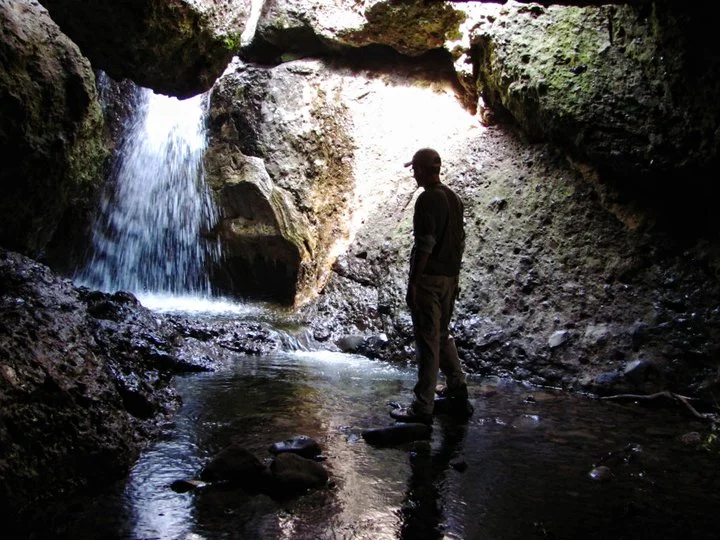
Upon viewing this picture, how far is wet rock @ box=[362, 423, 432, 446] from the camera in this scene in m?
4.11

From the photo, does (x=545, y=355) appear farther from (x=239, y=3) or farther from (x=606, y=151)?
(x=239, y=3)

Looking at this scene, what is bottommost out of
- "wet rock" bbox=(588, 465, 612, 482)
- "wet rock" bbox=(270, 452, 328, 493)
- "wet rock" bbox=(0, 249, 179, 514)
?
"wet rock" bbox=(270, 452, 328, 493)

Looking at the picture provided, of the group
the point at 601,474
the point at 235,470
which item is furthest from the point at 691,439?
the point at 235,470

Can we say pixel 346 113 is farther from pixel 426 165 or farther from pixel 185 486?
pixel 185 486

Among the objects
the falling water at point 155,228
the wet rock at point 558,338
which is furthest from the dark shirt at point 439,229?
the falling water at point 155,228

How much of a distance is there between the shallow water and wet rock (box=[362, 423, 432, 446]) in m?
0.10

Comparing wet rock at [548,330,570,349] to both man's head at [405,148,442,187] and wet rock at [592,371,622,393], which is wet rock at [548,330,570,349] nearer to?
wet rock at [592,371,622,393]

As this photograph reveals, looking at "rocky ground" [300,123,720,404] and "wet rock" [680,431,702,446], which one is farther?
"rocky ground" [300,123,720,404]

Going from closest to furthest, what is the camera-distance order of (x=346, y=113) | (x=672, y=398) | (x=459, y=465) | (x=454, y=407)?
(x=459, y=465), (x=454, y=407), (x=672, y=398), (x=346, y=113)

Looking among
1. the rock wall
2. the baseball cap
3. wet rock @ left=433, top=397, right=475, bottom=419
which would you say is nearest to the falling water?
the rock wall

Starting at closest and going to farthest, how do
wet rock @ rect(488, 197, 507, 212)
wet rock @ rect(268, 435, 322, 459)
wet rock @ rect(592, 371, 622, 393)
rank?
wet rock @ rect(268, 435, 322, 459) → wet rock @ rect(592, 371, 622, 393) → wet rock @ rect(488, 197, 507, 212)

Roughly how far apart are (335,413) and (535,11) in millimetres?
7875

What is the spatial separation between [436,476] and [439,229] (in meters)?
1.94

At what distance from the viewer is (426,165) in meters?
4.42
